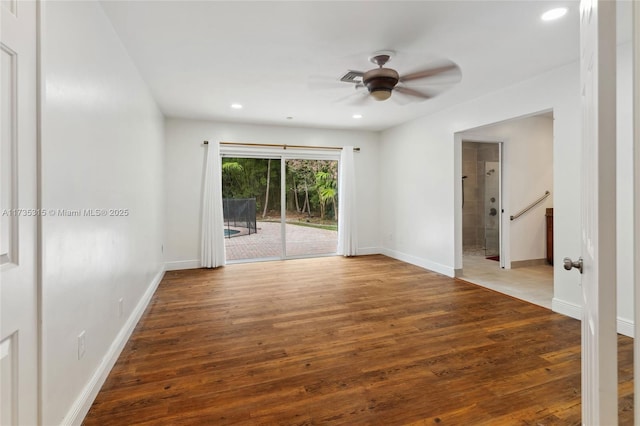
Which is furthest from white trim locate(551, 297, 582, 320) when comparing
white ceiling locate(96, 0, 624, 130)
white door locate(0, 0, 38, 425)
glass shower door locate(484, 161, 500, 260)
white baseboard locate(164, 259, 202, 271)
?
white baseboard locate(164, 259, 202, 271)

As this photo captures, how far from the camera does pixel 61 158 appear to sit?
4.72ft

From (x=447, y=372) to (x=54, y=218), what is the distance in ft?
7.91

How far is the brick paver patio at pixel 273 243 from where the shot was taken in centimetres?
554

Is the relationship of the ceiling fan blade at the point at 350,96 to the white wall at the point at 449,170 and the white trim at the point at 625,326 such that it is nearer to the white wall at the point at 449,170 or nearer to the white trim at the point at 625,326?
the white wall at the point at 449,170

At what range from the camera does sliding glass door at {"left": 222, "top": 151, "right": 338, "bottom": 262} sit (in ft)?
17.9

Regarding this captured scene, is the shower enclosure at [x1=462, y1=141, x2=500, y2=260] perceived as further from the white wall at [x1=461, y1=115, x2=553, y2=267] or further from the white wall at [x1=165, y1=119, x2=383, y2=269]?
the white wall at [x1=165, y1=119, x2=383, y2=269]

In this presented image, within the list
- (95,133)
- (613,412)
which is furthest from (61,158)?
(613,412)

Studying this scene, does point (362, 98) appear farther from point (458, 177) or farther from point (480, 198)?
point (480, 198)

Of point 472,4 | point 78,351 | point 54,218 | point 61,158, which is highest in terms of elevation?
point 472,4

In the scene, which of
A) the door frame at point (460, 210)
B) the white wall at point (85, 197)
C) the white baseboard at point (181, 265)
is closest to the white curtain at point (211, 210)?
the white baseboard at point (181, 265)

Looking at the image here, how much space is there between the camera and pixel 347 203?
19.3 ft

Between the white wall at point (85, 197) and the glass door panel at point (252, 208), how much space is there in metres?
2.45

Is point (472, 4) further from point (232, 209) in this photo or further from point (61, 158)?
point (232, 209)

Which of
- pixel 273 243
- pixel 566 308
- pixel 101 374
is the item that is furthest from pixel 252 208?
pixel 566 308
